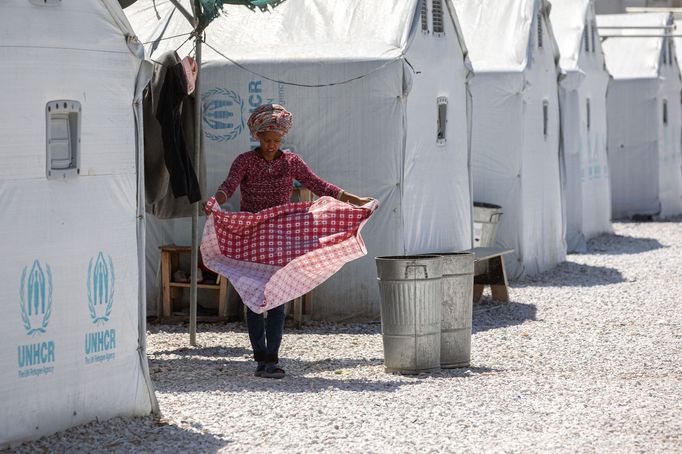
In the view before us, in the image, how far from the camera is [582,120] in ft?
66.6

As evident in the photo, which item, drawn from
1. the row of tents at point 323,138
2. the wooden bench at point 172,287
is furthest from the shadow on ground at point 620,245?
the wooden bench at point 172,287

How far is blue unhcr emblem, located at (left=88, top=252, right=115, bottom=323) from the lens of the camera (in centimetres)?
688

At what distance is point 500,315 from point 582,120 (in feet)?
26.3

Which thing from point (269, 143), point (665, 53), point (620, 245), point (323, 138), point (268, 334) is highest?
point (665, 53)

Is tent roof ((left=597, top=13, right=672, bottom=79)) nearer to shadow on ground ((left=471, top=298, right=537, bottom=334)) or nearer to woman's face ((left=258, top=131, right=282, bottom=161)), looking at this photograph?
shadow on ground ((left=471, top=298, right=537, bottom=334))

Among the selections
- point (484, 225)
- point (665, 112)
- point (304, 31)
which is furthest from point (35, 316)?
point (665, 112)

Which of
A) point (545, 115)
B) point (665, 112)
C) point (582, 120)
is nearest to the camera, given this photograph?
point (545, 115)

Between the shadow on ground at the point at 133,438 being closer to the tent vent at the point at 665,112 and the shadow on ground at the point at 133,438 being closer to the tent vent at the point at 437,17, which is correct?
the tent vent at the point at 437,17

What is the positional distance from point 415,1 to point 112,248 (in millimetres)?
6463

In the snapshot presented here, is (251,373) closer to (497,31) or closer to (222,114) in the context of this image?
(222,114)

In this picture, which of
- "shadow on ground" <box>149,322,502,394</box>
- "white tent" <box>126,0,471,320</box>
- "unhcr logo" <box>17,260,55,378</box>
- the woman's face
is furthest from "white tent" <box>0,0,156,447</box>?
"white tent" <box>126,0,471,320</box>

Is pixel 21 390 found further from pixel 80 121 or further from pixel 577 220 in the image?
pixel 577 220

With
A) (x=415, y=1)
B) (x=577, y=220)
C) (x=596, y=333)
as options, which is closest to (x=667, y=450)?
(x=596, y=333)

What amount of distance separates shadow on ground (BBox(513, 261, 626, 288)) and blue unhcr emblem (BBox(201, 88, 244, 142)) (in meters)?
4.80
